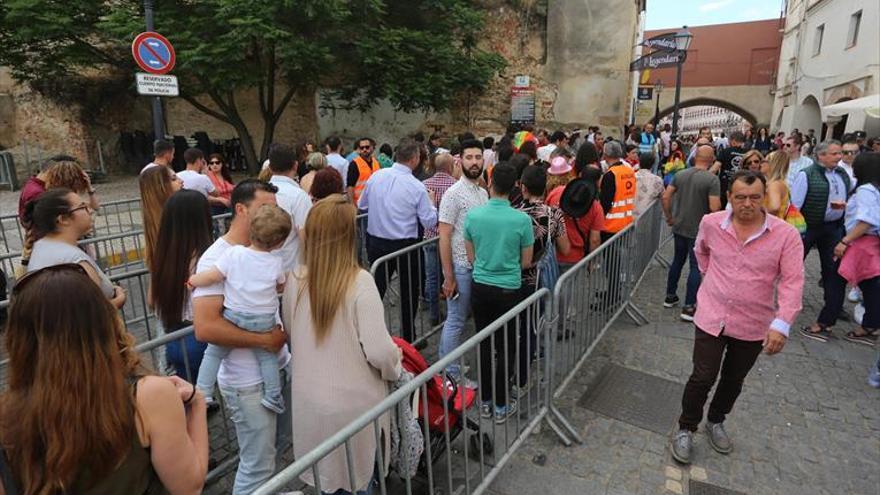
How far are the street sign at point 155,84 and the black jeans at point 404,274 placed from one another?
455 cm

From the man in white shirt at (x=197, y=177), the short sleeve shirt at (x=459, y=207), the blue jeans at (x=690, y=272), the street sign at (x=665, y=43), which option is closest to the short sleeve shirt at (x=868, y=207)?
the blue jeans at (x=690, y=272)

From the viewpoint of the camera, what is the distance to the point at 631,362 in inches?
180

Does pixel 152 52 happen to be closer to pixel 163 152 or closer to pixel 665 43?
pixel 163 152

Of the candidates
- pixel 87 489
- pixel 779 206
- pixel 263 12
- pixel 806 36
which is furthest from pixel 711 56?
pixel 87 489

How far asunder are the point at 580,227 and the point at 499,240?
5.33ft

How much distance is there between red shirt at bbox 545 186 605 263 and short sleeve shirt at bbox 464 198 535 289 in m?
1.37

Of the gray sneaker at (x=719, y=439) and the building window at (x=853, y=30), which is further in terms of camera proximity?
the building window at (x=853, y=30)

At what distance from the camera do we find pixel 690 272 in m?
5.39

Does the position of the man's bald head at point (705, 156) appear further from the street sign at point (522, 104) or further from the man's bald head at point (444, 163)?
the street sign at point (522, 104)

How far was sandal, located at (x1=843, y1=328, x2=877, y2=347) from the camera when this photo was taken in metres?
4.89

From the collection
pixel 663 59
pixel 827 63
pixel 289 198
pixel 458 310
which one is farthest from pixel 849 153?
pixel 827 63

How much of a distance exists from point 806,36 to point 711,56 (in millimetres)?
10333

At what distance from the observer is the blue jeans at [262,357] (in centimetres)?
238

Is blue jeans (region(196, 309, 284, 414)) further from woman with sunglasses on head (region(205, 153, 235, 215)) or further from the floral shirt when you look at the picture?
woman with sunglasses on head (region(205, 153, 235, 215))
